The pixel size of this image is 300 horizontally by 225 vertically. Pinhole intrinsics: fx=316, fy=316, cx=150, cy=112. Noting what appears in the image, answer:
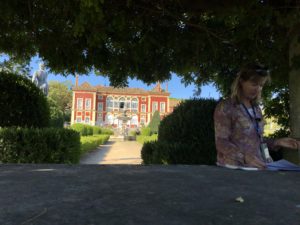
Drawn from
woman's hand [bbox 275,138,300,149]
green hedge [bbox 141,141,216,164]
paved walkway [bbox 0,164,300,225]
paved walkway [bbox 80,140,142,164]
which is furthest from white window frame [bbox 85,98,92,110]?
paved walkway [bbox 0,164,300,225]

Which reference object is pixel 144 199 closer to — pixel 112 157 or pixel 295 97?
pixel 295 97

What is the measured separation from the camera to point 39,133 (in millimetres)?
6820

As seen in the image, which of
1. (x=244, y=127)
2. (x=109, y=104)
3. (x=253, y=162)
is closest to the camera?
(x=253, y=162)

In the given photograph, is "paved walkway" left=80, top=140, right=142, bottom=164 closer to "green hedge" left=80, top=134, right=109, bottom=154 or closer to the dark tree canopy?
"green hedge" left=80, top=134, right=109, bottom=154

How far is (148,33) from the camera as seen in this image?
11.8 feet

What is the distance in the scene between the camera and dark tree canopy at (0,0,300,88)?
2.86 m

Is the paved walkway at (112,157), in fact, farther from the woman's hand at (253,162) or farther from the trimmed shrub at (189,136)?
the woman's hand at (253,162)

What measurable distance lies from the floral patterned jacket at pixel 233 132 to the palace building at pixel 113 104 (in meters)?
60.6

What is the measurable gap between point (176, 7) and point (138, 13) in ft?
1.40

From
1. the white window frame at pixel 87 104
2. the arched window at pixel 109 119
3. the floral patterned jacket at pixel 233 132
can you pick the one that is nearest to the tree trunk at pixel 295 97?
the floral patterned jacket at pixel 233 132

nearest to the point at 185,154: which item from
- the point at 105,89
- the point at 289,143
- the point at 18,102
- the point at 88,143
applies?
the point at 289,143

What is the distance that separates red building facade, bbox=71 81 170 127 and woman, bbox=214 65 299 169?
198ft

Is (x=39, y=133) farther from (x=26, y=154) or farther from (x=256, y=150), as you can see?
(x=256, y=150)

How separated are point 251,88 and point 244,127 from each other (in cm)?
38
